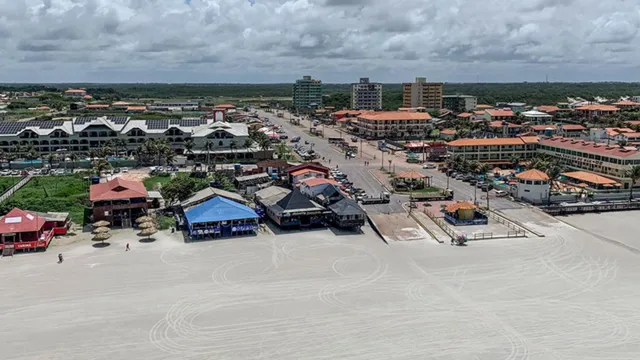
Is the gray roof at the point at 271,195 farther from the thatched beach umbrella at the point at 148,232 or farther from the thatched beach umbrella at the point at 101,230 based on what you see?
the thatched beach umbrella at the point at 101,230

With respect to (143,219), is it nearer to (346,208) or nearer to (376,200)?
(346,208)

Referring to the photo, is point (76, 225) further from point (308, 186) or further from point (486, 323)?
point (486, 323)

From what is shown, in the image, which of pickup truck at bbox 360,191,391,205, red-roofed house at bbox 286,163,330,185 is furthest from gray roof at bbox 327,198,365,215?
red-roofed house at bbox 286,163,330,185

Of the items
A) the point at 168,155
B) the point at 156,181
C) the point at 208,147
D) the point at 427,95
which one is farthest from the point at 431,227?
the point at 427,95

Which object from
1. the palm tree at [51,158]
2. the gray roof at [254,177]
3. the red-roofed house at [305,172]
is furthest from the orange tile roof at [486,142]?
the palm tree at [51,158]

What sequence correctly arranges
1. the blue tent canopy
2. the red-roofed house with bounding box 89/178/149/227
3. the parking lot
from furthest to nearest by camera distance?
the red-roofed house with bounding box 89/178/149/227
the blue tent canopy
the parking lot

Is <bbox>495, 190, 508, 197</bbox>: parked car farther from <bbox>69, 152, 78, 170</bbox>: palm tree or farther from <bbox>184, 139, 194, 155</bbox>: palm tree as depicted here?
<bbox>69, 152, 78, 170</bbox>: palm tree
